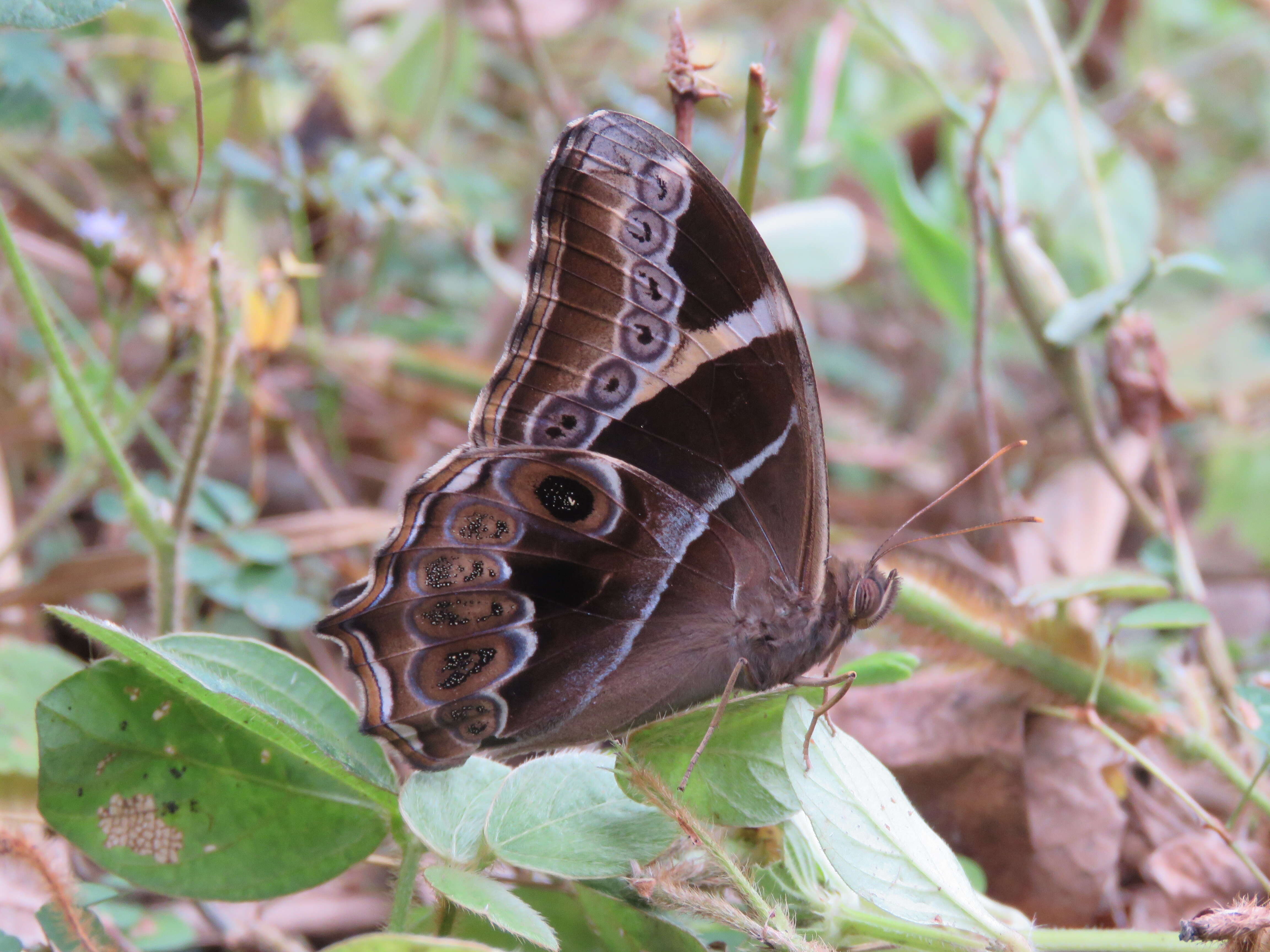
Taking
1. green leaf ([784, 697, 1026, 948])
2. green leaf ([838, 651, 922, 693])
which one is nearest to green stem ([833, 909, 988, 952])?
green leaf ([784, 697, 1026, 948])

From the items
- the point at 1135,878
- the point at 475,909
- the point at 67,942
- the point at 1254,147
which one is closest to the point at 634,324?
the point at 475,909

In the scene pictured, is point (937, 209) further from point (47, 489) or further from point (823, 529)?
point (47, 489)

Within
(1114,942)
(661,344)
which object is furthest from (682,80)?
(1114,942)

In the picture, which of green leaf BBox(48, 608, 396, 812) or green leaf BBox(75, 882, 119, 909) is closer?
green leaf BBox(48, 608, 396, 812)

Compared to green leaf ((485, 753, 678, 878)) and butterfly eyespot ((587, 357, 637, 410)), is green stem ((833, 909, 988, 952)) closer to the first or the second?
green leaf ((485, 753, 678, 878))

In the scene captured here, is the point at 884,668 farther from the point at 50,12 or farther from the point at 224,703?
the point at 50,12
